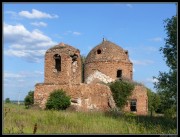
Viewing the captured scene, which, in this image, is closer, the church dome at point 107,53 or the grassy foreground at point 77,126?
the grassy foreground at point 77,126

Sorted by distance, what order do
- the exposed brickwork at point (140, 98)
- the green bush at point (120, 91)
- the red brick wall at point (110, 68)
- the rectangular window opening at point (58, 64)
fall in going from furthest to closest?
the red brick wall at point (110, 68)
the exposed brickwork at point (140, 98)
the green bush at point (120, 91)
the rectangular window opening at point (58, 64)

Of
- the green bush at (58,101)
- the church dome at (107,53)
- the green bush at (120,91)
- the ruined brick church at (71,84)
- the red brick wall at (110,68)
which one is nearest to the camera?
the green bush at (58,101)

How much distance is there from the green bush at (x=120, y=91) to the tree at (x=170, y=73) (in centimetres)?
1493

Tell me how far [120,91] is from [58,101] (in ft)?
25.3

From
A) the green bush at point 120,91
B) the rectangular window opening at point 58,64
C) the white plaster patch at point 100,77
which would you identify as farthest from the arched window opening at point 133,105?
the rectangular window opening at point 58,64

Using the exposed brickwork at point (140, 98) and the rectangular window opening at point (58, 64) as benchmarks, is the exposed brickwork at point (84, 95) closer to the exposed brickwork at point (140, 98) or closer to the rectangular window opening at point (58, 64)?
the rectangular window opening at point (58, 64)

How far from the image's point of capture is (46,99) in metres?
28.4

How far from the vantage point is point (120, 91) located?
1259 inches

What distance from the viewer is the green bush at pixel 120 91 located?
31778mm

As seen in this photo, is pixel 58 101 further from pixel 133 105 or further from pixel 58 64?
pixel 133 105

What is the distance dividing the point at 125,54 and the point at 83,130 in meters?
26.3

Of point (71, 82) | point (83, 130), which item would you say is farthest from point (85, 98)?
point (83, 130)

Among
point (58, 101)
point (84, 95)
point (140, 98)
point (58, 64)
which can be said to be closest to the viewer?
point (58, 101)

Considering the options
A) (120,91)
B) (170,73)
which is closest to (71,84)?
(120,91)
